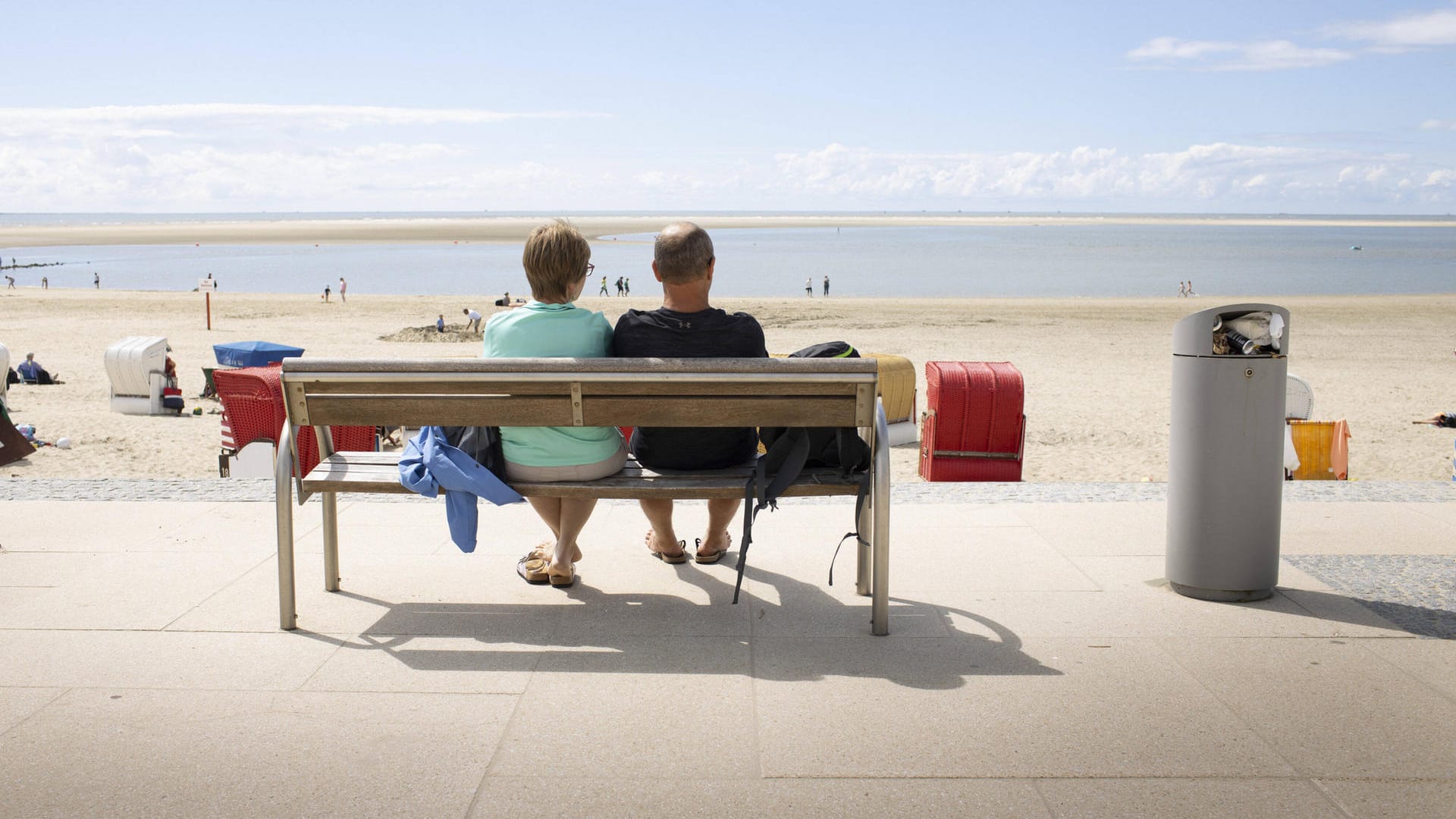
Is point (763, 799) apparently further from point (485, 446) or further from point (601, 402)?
point (485, 446)

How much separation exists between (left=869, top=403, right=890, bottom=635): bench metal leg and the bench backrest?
67 millimetres

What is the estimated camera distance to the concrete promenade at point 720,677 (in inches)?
112

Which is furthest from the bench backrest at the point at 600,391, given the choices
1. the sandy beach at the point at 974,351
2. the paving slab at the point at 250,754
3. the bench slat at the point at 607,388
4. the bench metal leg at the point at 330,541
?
the sandy beach at the point at 974,351

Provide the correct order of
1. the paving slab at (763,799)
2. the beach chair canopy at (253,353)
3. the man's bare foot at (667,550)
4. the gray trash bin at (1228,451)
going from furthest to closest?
the beach chair canopy at (253,353), the man's bare foot at (667,550), the gray trash bin at (1228,451), the paving slab at (763,799)

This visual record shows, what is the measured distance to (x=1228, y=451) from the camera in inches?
163

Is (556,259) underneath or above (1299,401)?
above

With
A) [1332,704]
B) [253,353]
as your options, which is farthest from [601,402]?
[253,353]

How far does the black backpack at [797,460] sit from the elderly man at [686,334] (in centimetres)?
19

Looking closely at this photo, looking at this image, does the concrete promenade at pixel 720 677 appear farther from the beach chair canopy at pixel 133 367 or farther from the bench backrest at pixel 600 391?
the beach chair canopy at pixel 133 367

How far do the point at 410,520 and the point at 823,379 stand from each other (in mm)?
2603

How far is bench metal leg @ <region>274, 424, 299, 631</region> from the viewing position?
3.89 m

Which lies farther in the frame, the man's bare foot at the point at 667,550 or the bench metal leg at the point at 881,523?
the man's bare foot at the point at 667,550

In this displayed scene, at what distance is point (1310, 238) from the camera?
146 meters

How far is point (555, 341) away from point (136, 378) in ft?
43.6
